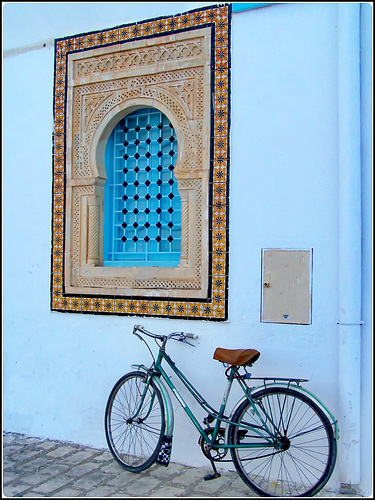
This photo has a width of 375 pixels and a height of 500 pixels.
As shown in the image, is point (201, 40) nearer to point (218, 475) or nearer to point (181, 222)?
point (181, 222)

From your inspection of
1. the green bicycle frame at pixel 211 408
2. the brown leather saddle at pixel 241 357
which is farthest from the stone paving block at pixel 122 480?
the brown leather saddle at pixel 241 357

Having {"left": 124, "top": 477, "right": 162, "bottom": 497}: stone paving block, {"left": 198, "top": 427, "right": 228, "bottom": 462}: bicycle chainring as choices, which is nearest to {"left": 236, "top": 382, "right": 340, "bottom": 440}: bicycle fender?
{"left": 198, "top": 427, "right": 228, "bottom": 462}: bicycle chainring

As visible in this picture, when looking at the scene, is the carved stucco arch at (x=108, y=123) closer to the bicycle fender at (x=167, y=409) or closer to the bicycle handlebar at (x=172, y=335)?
the bicycle handlebar at (x=172, y=335)

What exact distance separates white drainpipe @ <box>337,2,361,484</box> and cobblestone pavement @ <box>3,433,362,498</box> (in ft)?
1.35

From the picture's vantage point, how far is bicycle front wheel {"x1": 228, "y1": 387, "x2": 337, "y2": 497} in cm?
396

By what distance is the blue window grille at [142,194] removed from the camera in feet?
16.9

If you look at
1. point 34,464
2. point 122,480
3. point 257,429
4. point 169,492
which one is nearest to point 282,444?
point 257,429

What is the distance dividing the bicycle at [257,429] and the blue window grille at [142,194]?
0.86m

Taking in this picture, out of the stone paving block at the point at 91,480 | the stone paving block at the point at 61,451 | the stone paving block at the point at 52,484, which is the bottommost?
the stone paving block at the point at 61,451

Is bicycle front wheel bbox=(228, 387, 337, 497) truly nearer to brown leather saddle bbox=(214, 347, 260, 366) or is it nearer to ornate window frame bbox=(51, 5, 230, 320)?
brown leather saddle bbox=(214, 347, 260, 366)

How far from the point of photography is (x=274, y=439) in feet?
12.8

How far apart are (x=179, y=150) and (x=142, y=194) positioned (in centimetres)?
64

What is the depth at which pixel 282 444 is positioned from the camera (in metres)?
3.92

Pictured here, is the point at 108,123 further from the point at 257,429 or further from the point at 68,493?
Answer: the point at 68,493
